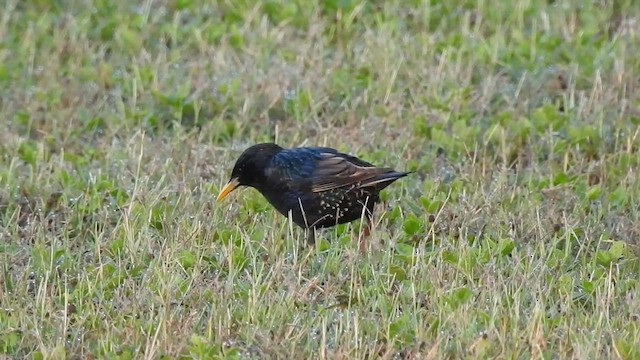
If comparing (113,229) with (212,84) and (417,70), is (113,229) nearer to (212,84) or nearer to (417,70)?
(212,84)

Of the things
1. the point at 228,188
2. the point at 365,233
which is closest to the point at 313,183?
the point at 365,233

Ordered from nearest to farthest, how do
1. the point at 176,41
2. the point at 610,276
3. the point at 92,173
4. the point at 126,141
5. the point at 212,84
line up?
the point at 610,276, the point at 92,173, the point at 126,141, the point at 212,84, the point at 176,41

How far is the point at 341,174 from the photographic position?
724 cm

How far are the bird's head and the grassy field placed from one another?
0.69ft

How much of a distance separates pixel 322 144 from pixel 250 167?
1427mm

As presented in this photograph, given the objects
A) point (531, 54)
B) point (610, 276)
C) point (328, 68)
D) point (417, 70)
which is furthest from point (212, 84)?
point (610, 276)

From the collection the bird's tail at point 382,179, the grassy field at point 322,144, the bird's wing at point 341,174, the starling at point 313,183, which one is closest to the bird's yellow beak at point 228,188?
the starling at point 313,183

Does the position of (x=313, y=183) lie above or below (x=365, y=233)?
above

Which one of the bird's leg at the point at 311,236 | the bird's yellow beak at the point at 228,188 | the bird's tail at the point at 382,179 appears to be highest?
the bird's tail at the point at 382,179

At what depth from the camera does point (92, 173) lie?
8227 millimetres

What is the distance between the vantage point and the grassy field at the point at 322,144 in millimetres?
6070

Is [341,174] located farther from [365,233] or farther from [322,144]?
[322,144]

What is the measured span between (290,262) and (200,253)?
0.46m

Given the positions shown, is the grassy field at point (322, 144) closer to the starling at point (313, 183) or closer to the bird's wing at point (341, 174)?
the starling at point (313, 183)
